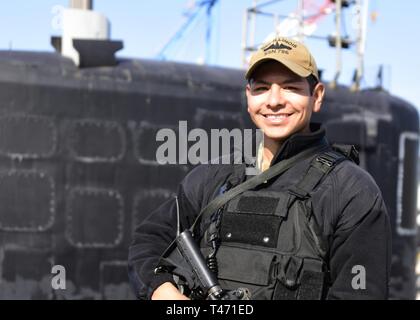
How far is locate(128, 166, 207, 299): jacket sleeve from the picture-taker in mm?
2783

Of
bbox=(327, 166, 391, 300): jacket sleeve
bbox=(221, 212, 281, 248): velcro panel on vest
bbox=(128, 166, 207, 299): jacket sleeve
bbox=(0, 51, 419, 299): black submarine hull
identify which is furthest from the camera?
bbox=(0, 51, 419, 299): black submarine hull

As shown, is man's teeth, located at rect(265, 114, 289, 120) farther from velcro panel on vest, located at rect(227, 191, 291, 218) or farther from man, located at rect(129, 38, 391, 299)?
velcro panel on vest, located at rect(227, 191, 291, 218)

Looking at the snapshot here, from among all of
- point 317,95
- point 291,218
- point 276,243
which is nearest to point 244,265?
point 276,243

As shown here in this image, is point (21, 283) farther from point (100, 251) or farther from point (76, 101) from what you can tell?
point (76, 101)

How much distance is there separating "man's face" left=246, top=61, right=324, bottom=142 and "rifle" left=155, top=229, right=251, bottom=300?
57cm

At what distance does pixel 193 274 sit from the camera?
2.51 metres

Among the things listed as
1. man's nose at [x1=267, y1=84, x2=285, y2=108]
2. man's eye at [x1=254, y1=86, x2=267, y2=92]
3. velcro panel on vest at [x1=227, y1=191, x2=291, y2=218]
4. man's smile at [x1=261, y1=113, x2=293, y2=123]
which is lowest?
velcro panel on vest at [x1=227, y1=191, x2=291, y2=218]

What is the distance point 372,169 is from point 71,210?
3.88 meters

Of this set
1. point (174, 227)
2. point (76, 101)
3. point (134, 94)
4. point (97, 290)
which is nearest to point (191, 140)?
point (134, 94)

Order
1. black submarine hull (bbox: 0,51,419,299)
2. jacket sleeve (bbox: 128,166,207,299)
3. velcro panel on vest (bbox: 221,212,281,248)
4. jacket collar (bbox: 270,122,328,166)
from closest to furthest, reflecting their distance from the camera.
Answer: velcro panel on vest (bbox: 221,212,281,248) → jacket collar (bbox: 270,122,328,166) → jacket sleeve (bbox: 128,166,207,299) → black submarine hull (bbox: 0,51,419,299)

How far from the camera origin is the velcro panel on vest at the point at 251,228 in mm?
2453

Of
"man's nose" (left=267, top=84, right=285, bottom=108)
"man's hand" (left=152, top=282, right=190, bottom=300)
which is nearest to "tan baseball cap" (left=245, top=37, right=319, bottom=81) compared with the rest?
"man's nose" (left=267, top=84, right=285, bottom=108)

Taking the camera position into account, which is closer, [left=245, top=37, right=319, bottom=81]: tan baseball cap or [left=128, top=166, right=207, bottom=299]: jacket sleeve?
[left=245, top=37, right=319, bottom=81]: tan baseball cap

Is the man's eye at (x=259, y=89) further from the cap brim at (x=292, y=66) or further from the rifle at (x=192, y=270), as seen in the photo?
the rifle at (x=192, y=270)
